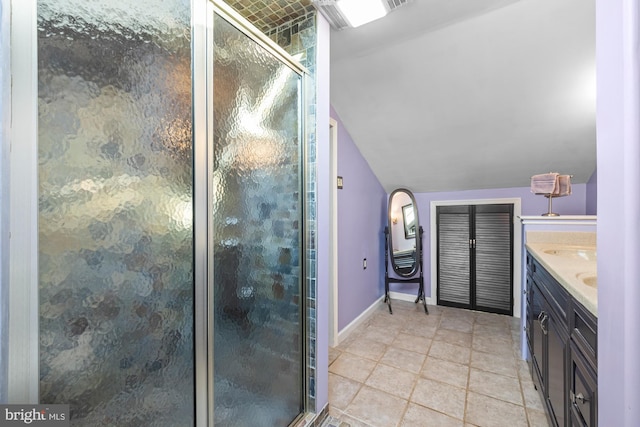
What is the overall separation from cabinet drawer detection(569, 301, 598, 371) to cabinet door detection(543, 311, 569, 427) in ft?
0.41

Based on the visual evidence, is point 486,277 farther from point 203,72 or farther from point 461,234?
point 203,72

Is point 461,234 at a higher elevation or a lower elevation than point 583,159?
lower

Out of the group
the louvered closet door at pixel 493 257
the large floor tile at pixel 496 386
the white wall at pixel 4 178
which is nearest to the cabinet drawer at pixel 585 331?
the large floor tile at pixel 496 386

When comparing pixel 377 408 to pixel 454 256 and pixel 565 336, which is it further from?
pixel 454 256

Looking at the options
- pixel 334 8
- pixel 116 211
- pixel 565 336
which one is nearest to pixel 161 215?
pixel 116 211

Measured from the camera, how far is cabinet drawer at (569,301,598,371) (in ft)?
2.77

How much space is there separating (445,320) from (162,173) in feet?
10.7

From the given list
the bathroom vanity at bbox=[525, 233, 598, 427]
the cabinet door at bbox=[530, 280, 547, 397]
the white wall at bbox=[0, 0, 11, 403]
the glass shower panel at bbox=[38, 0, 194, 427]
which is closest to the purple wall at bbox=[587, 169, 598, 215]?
the bathroom vanity at bbox=[525, 233, 598, 427]

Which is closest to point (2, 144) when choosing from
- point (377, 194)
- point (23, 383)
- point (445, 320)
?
point (23, 383)

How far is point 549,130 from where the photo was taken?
92.0 inches

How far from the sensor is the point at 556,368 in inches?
49.1

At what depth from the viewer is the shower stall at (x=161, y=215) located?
26.1 inches

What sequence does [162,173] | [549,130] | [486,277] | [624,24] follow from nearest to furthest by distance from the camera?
[624,24]
[162,173]
[549,130]
[486,277]

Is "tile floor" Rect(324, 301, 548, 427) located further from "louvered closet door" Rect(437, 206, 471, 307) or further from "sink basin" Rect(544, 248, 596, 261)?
"sink basin" Rect(544, 248, 596, 261)
